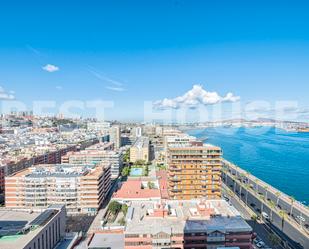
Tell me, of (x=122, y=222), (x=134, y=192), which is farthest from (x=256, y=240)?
(x=134, y=192)

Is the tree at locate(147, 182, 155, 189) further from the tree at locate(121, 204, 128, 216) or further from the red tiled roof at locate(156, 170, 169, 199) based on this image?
the tree at locate(121, 204, 128, 216)

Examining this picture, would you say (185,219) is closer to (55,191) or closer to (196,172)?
(196,172)

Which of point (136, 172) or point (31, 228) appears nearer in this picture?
point (31, 228)

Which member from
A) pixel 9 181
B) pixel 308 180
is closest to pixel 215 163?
pixel 9 181

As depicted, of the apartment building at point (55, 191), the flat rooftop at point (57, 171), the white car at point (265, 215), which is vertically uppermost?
the flat rooftop at point (57, 171)

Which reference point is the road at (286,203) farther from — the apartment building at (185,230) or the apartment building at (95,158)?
the apartment building at (95,158)

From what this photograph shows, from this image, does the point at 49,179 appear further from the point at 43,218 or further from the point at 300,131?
the point at 300,131

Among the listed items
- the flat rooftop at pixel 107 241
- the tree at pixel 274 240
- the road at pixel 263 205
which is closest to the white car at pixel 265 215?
the road at pixel 263 205
